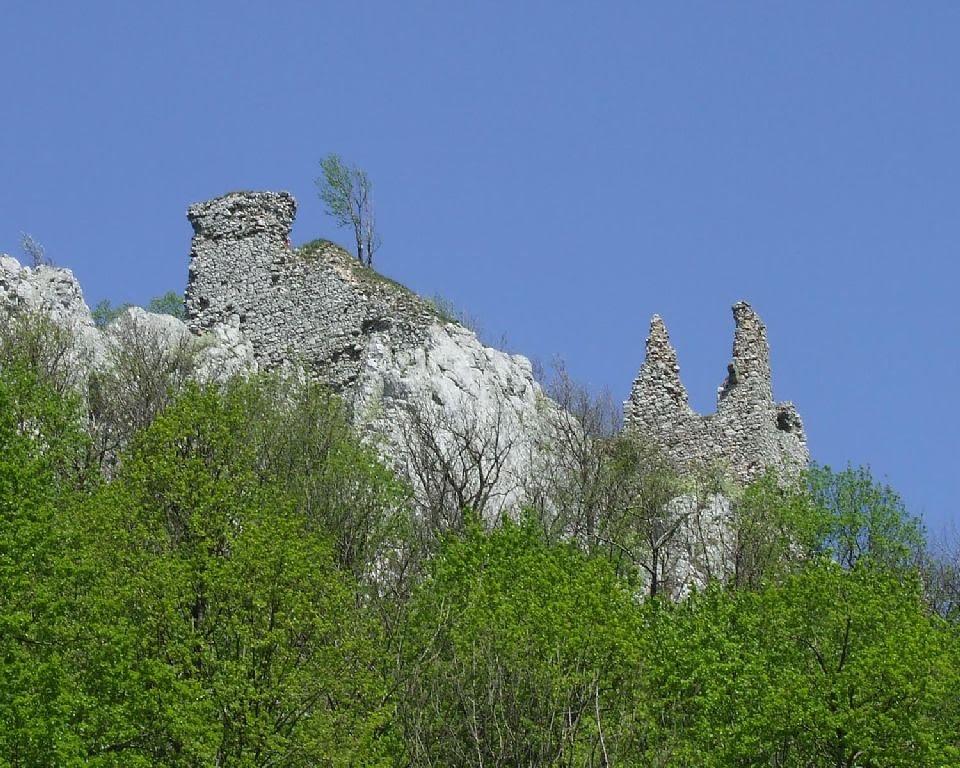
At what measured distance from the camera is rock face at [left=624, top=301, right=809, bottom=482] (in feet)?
181

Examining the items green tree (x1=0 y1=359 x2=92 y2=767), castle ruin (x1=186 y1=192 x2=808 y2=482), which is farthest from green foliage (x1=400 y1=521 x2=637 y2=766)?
castle ruin (x1=186 y1=192 x2=808 y2=482)

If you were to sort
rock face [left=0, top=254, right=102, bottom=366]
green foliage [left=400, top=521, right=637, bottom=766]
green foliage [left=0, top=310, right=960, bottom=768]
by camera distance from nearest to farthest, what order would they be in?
green foliage [left=0, top=310, right=960, bottom=768], green foliage [left=400, top=521, right=637, bottom=766], rock face [left=0, top=254, right=102, bottom=366]

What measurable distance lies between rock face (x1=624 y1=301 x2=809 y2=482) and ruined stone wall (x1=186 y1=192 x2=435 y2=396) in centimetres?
656

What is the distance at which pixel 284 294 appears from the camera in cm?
5638

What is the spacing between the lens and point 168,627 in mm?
30953

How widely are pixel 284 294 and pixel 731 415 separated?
12.8 m

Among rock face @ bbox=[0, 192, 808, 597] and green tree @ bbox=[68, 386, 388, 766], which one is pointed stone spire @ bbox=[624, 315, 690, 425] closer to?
rock face @ bbox=[0, 192, 808, 597]

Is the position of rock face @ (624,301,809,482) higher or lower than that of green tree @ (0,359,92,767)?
higher

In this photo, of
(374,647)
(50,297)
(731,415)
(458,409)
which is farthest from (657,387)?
(374,647)

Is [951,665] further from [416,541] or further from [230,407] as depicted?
[230,407]

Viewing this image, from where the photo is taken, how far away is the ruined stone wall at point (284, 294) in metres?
55.1

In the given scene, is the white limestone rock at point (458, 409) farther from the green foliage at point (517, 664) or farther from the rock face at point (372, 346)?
the green foliage at point (517, 664)

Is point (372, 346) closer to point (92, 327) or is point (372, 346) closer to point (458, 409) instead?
point (458, 409)

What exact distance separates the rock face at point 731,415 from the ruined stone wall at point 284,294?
21.5ft
